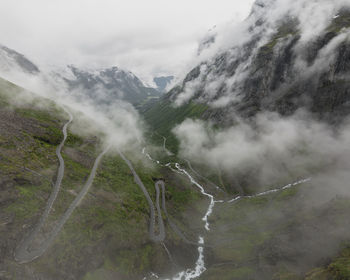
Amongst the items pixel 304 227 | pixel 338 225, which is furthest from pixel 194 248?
pixel 338 225

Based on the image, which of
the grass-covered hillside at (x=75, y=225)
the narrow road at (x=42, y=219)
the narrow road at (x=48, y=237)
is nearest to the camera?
the narrow road at (x=48, y=237)

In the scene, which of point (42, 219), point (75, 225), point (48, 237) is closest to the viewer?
→ point (48, 237)

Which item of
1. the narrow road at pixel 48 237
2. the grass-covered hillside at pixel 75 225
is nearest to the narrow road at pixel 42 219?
the narrow road at pixel 48 237

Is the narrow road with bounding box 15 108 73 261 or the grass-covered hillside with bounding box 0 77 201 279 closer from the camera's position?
the narrow road with bounding box 15 108 73 261

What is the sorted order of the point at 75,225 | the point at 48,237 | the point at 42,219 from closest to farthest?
1. the point at 48,237
2. the point at 42,219
3. the point at 75,225

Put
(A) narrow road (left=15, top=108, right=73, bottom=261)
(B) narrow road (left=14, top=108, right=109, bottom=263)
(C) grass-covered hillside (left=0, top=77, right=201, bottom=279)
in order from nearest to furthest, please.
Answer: (B) narrow road (left=14, top=108, right=109, bottom=263), (A) narrow road (left=15, top=108, right=73, bottom=261), (C) grass-covered hillside (left=0, top=77, right=201, bottom=279)

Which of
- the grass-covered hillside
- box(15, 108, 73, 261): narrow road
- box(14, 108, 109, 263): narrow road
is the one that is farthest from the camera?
the grass-covered hillside

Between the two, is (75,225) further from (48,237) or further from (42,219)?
(42,219)

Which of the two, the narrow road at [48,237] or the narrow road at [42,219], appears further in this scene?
the narrow road at [42,219]

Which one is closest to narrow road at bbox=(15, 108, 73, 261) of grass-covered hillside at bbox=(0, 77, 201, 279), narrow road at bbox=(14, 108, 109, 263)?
narrow road at bbox=(14, 108, 109, 263)

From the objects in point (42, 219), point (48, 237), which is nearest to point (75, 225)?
point (48, 237)

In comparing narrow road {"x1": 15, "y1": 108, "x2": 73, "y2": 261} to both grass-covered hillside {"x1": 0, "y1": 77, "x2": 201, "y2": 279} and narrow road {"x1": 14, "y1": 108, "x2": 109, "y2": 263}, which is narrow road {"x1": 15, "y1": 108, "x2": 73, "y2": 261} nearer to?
narrow road {"x1": 14, "y1": 108, "x2": 109, "y2": 263}

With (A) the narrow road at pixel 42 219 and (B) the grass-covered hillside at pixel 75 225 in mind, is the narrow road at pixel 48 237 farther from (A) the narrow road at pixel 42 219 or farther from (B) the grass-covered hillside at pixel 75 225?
(B) the grass-covered hillside at pixel 75 225
